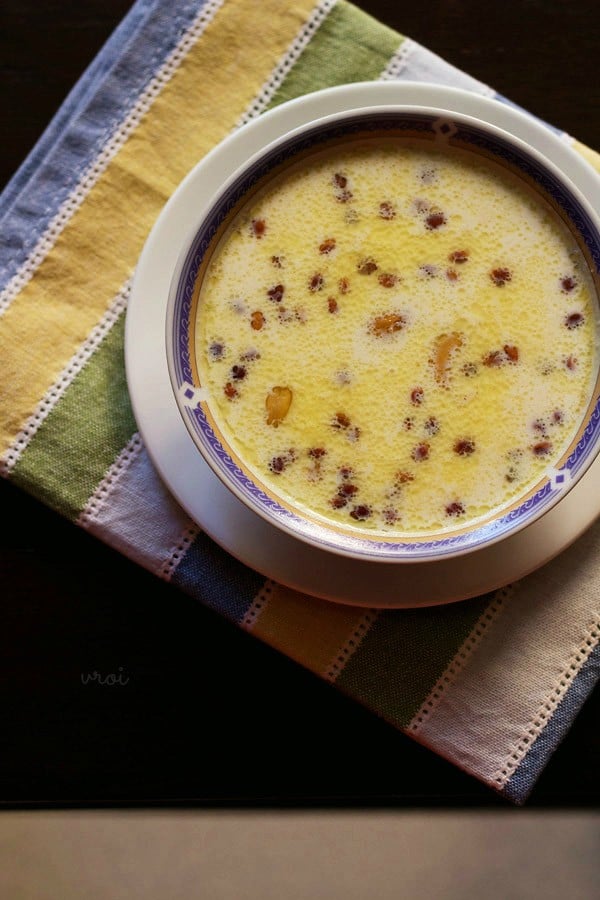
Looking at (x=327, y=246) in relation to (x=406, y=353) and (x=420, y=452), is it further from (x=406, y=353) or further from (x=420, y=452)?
(x=420, y=452)

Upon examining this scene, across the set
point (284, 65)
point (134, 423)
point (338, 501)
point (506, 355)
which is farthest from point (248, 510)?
point (284, 65)

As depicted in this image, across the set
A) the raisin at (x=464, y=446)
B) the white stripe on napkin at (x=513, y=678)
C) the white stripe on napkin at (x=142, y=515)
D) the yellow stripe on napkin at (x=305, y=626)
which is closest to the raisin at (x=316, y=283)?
the raisin at (x=464, y=446)

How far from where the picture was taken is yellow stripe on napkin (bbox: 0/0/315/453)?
1.48 m

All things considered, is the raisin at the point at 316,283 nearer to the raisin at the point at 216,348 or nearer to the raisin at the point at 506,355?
the raisin at the point at 216,348

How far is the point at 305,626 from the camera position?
4.80 ft

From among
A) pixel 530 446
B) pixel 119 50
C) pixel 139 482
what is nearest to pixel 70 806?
pixel 139 482

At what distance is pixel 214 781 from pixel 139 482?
628mm

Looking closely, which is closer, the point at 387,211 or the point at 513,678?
Answer: the point at 387,211

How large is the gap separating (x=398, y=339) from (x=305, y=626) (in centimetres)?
55

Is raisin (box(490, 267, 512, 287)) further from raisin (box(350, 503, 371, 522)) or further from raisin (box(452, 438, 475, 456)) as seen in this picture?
raisin (box(350, 503, 371, 522))

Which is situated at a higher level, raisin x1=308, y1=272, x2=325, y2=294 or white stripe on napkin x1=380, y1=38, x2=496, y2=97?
white stripe on napkin x1=380, y1=38, x2=496, y2=97

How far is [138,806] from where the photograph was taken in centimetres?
159


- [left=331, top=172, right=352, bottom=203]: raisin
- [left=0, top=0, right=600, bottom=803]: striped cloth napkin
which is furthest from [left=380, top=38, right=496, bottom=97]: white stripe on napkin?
[left=331, top=172, right=352, bottom=203]: raisin

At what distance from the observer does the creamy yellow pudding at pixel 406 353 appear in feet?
4.19
